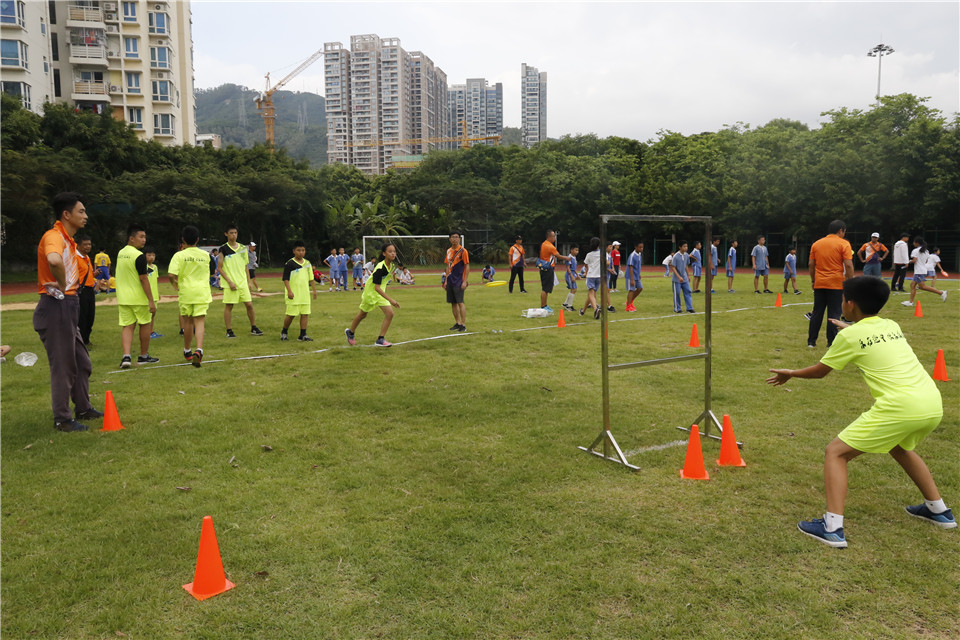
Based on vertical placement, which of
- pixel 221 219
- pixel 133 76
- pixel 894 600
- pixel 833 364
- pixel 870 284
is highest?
pixel 133 76

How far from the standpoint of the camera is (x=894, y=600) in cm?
338

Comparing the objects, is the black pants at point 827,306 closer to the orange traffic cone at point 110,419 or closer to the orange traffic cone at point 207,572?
the orange traffic cone at point 207,572

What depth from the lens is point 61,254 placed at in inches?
240

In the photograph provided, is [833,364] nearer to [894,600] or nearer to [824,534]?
Result: [824,534]

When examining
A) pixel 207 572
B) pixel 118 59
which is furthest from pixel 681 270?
pixel 118 59

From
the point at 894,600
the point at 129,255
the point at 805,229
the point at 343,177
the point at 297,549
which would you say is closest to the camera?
the point at 894,600

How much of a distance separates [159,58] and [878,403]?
70.8 m

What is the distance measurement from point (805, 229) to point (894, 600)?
142ft

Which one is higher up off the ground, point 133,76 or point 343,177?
point 133,76

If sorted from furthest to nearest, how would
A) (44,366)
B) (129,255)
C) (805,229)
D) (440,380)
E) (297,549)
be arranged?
(805,229), (44,366), (129,255), (440,380), (297,549)

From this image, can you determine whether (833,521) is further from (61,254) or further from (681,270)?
(681,270)

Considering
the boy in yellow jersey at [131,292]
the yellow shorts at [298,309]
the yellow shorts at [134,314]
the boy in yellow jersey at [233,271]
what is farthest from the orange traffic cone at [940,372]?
the boy in yellow jersey at [233,271]

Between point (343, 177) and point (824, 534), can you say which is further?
point (343, 177)

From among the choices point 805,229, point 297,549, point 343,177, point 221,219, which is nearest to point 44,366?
point 297,549
